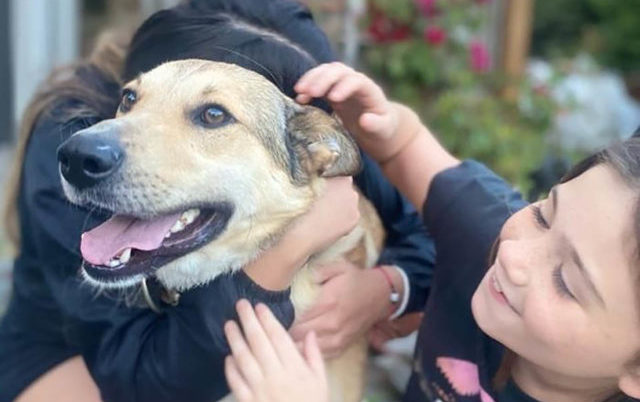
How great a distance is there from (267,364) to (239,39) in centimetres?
75

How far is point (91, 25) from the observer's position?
220 inches

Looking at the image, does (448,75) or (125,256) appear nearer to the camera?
(125,256)

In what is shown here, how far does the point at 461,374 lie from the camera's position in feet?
7.18


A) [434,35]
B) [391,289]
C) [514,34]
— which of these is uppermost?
[391,289]

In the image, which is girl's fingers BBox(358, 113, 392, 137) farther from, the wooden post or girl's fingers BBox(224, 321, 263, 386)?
the wooden post

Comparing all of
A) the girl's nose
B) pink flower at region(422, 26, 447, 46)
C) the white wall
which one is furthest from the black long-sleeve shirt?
pink flower at region(422, 26, 447, 46)

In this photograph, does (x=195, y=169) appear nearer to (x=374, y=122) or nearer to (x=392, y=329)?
(x=374, y=122)

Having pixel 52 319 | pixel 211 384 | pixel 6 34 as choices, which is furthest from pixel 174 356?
pixel 6 34

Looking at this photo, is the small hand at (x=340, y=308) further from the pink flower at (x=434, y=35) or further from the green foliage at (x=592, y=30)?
the green foliage at (x=592, y=30)

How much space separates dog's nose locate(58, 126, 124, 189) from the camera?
5.94 feet

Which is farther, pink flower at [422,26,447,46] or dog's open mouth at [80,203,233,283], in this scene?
pink flower at [422,26,447,46]

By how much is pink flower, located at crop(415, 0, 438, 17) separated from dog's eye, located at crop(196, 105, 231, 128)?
3.45m

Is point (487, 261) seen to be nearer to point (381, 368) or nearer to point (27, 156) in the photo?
point (381, 368)

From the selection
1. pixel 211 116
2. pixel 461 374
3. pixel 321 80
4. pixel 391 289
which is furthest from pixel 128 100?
pixel 461 374
